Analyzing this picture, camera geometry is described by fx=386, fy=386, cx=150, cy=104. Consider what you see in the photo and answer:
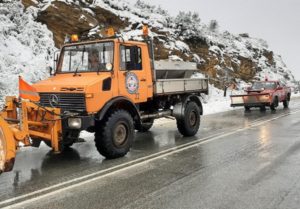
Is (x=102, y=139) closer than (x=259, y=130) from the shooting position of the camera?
Yes

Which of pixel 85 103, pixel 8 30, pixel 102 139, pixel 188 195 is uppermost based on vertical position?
pixel 8 30

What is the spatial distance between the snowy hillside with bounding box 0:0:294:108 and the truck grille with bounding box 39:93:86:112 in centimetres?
306

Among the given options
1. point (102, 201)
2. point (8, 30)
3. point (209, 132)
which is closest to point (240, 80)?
point (8, 30)

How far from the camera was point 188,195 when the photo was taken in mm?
5738

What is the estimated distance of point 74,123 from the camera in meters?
7.81

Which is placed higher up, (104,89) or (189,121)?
(104,89)

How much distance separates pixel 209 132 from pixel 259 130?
1.72 meters

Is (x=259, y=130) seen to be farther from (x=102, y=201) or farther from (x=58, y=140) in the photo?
(x=102, y=201)

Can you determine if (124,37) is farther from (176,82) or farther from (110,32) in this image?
(176,82)

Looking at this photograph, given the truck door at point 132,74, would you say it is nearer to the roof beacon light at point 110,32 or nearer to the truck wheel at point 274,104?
the roof beacon light at point 110,32

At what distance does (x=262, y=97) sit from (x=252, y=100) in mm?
558

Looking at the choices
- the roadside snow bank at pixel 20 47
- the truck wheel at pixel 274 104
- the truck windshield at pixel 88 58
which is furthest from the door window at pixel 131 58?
the truck wheel at pixel 274 104

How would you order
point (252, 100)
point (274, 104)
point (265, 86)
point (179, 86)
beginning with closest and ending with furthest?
1. point (179, 86)
2. point (252, 100)
3. point (274, 104)
4. point (265, 86)

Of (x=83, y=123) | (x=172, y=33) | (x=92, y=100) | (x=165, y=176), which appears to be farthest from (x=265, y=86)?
(x=165, y=176)
